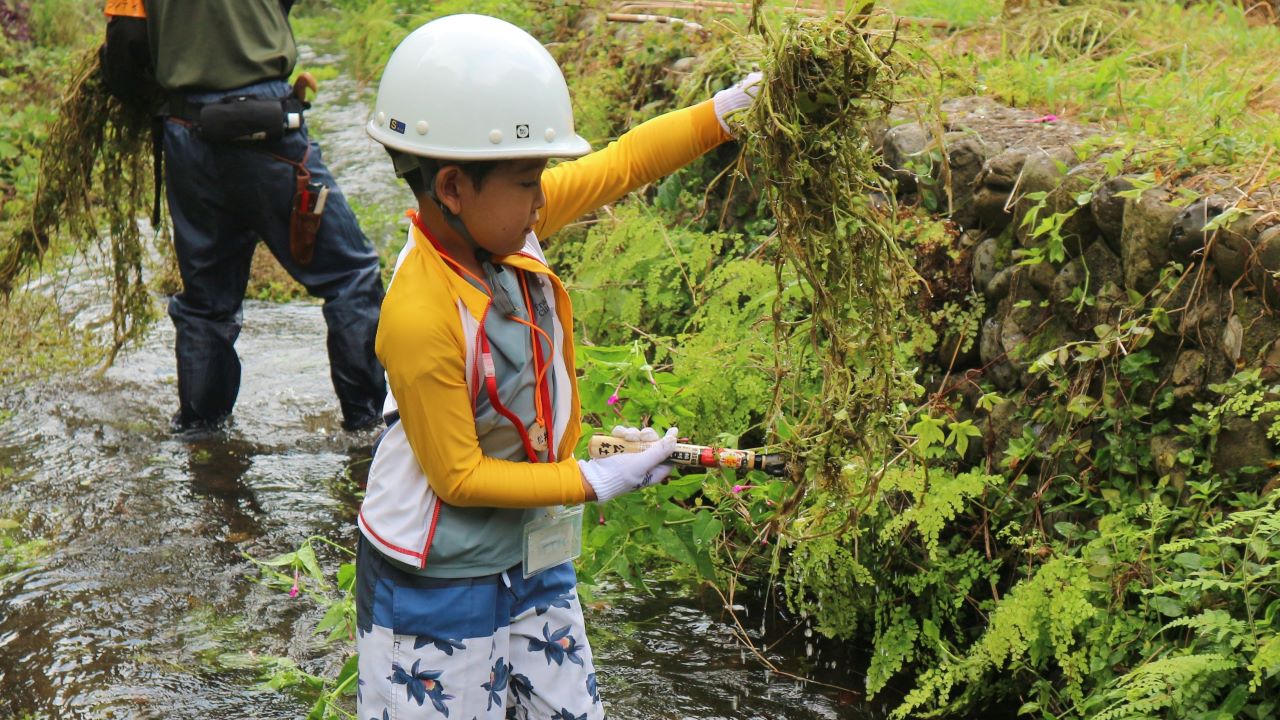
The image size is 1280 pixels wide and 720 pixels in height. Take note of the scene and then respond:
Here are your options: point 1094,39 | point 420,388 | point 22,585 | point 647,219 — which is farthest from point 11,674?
point 1094,39

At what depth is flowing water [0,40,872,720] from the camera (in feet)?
12.1

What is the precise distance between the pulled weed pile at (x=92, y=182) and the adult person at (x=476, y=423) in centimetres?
349

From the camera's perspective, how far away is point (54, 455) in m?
5.26

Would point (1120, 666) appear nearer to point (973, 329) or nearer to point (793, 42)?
point (973, 329)

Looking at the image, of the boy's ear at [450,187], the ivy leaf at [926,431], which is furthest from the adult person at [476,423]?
the ivy leaf at [926,431]

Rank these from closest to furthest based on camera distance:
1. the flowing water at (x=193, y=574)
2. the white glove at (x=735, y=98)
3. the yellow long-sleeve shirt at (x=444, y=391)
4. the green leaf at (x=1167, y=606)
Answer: the yellow long-sleeve shirt at (x=444, y=391)
the white glove at (x=735, y=98)
the green leaf at (x=1167, y=606)
the flowing water at (x=193, y=574)

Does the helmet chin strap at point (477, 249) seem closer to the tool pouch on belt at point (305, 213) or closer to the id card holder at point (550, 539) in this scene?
the id card holder at point (550, 539)

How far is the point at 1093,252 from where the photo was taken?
3.67 metres

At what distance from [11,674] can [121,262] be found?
94.8 inches

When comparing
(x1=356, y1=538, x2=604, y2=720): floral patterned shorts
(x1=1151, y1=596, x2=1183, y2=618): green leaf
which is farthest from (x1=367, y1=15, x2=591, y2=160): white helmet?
(x1=1151, y1=596, x2=1183, y2=618): green leaf

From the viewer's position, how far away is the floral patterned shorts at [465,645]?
2.47 m

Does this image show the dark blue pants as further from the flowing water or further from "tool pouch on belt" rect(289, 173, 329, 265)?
the flowing water

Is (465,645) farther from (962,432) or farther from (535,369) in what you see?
(962,432)

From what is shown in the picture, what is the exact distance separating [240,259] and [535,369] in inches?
124
